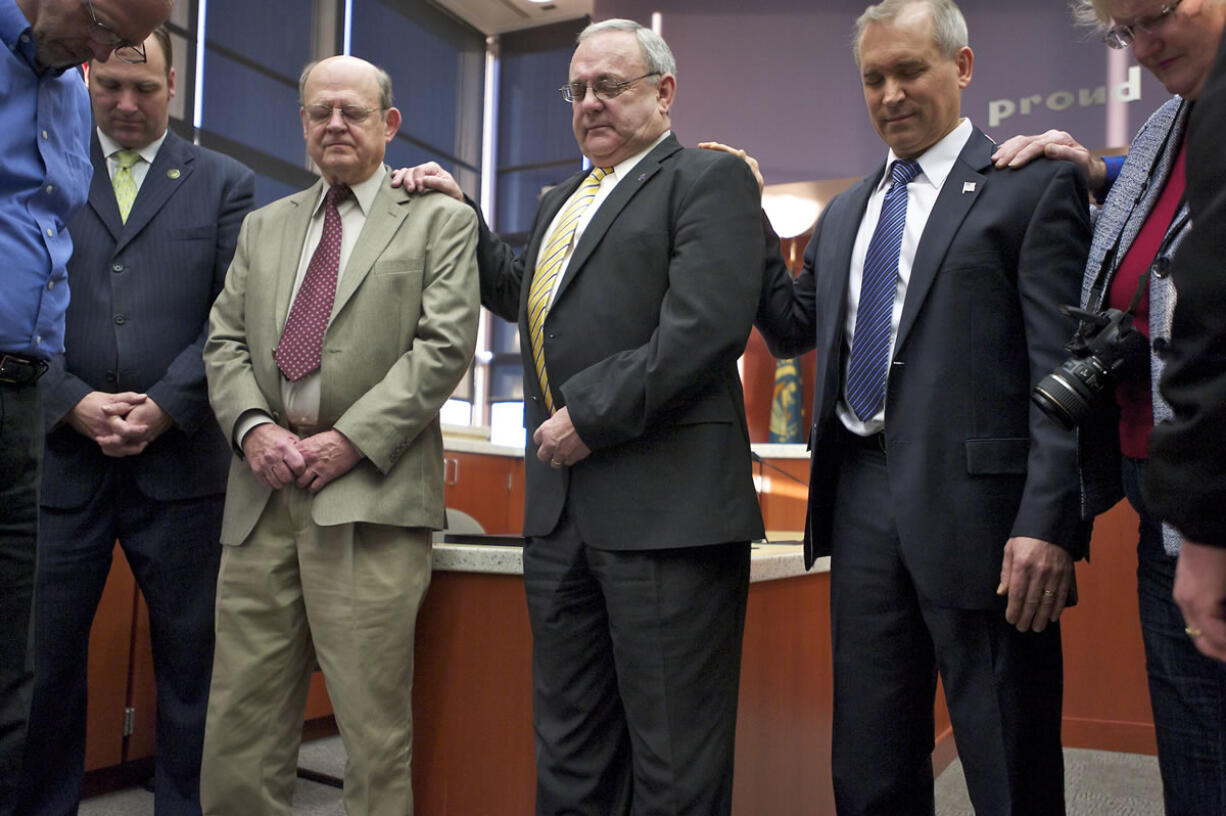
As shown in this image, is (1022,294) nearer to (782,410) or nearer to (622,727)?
(622,727)

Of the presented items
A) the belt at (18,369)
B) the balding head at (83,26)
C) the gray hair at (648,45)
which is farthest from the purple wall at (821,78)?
the belt at (18,369)

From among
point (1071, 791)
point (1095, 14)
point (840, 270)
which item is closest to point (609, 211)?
point (840, 270)

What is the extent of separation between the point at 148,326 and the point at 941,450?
162 cm

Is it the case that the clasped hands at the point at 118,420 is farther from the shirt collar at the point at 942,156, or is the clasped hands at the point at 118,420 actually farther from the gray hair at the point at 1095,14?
the gray hair at the point at 1095,14

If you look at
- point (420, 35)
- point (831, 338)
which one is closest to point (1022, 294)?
point (831, 338)

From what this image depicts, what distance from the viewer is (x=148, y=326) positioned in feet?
7.13

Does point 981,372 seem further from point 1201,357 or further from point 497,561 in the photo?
point 497,561

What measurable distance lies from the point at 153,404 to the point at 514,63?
9.53 meters

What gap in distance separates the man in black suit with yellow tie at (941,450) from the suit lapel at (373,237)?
Answer: 2.87 ft

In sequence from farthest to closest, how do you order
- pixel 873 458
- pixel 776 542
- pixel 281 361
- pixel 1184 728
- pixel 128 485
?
pixel 776 542 → pixel 128 485 → pixel 281 361 → pixel 873 458 → pixel 1184 728

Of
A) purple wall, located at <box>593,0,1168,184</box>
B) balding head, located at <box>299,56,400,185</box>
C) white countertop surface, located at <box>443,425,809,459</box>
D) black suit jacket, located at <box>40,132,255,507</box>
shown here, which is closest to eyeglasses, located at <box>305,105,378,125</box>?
balding head, located at <box>299,56,400,185</box>

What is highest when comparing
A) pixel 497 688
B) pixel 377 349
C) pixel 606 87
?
pixel 606 87

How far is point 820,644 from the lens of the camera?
2342mm

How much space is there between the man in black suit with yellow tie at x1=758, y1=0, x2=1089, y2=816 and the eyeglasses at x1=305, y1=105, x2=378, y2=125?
3.26ft
